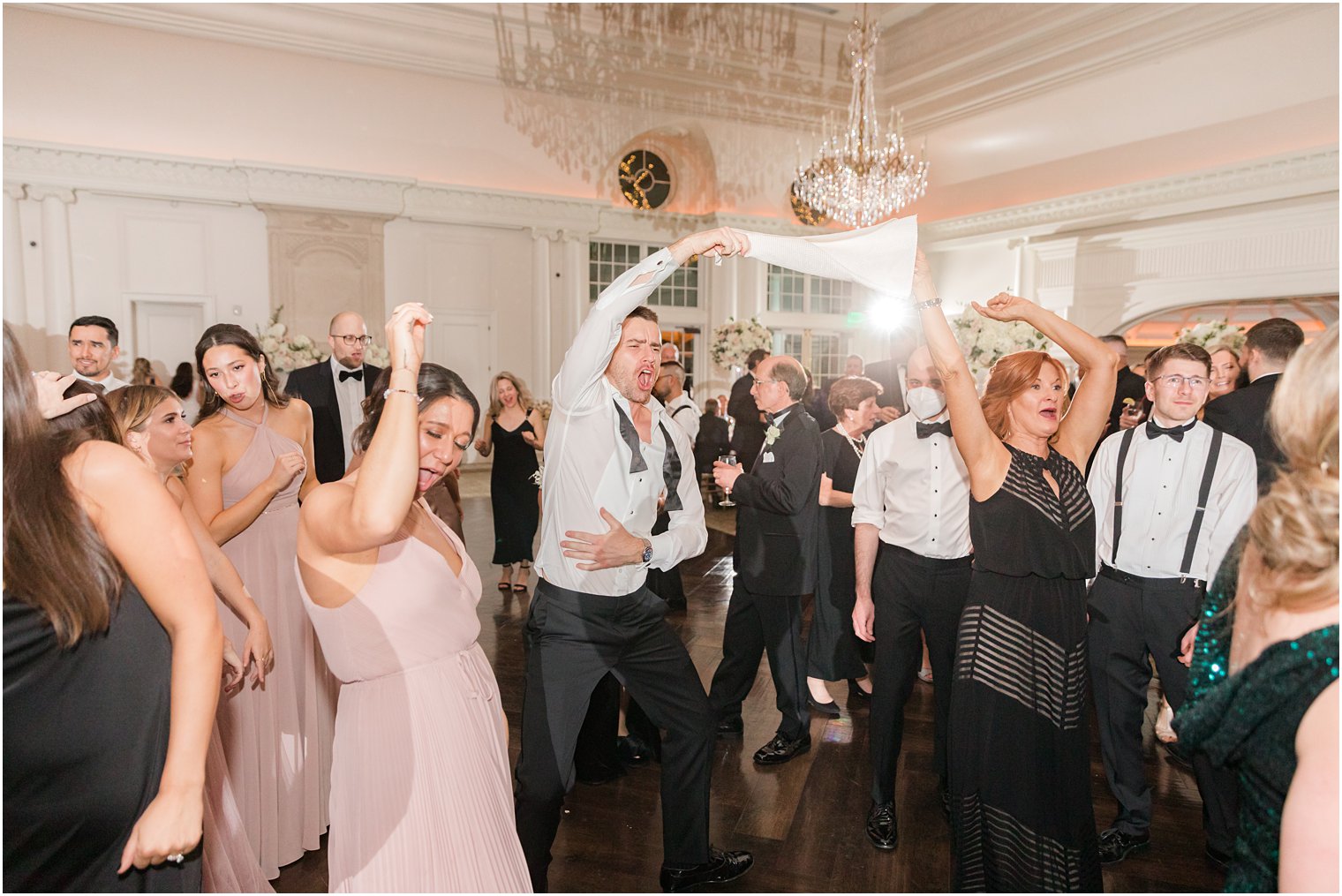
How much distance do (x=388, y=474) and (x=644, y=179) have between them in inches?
499

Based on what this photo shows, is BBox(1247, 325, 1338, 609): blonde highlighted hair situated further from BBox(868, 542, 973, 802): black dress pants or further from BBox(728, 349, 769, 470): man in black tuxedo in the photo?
BBox(728, 349, 769, 470): man in black tuxedo

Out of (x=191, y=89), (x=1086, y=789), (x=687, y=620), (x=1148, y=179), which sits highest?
(x=191, y=89)

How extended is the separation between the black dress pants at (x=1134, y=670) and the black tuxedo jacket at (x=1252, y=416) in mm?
1118

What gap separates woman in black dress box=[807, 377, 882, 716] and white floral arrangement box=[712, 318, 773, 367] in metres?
5.77

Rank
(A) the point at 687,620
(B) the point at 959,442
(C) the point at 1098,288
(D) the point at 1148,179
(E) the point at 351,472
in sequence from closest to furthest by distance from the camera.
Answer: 1. (E) the point at 351,472
2. (B) the point at 959,442
3. (A) the point at 687,620
4. (D) the point at 1148,179
5. (C) the point at 1098,288

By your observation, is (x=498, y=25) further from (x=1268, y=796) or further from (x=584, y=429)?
(x=1268, y=796)

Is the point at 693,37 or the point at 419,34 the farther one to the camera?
the point at 693,37

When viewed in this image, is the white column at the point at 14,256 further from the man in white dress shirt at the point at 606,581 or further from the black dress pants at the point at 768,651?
the man in white dress shirt at the point at 606,581

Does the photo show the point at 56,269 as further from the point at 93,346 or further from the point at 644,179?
the point at 644,179

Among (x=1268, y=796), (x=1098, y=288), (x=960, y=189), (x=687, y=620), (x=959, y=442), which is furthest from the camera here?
(x=960, y=189)

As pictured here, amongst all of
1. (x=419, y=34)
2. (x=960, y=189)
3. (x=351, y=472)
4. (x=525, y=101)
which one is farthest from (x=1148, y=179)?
(x=351, y=472)

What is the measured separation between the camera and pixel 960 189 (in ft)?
43.3

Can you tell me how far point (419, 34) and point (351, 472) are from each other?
37.3 feet

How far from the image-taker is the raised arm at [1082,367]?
2385 mm
